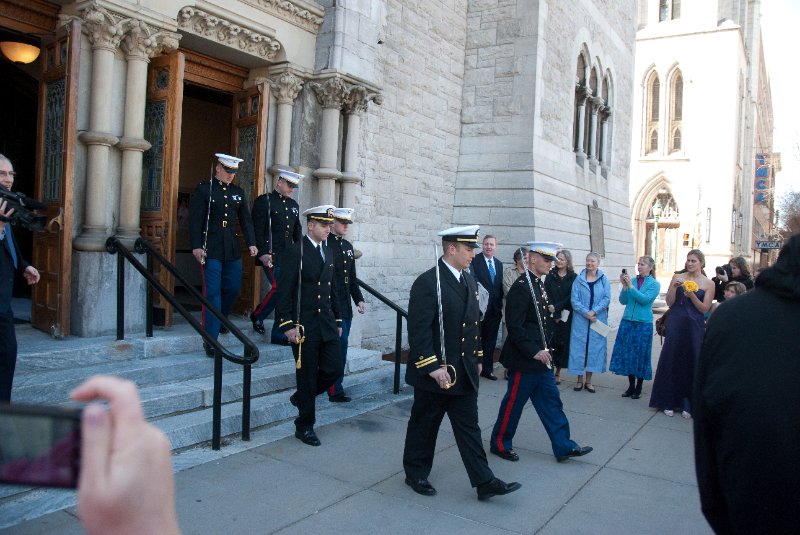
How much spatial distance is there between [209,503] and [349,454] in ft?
4.67

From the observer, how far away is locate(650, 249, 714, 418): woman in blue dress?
7.43m

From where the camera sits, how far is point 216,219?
22.1ft

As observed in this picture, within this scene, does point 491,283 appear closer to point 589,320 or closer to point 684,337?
point 589,320

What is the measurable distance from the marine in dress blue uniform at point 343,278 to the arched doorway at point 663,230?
33609 mm

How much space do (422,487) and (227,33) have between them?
18.1 ft

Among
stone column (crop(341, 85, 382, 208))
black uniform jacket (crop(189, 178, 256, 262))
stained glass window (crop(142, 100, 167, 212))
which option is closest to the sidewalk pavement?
black uniform jacket (crop(189, 178, 256, 262))

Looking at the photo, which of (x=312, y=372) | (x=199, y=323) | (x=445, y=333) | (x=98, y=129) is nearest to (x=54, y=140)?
(x=98, y=129)

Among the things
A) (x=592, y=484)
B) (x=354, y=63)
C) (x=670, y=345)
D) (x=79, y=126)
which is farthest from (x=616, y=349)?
(x=79, y=126)

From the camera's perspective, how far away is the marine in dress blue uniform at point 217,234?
6621mm

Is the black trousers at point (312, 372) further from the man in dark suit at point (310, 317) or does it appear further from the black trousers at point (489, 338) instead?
the black trousers at point (489, 338)

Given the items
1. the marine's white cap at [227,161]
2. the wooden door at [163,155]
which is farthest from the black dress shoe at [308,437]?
the marine's white cap at [227,161]

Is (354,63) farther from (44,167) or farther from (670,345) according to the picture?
(670,345)

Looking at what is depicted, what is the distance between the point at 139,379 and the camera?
575 centimetres

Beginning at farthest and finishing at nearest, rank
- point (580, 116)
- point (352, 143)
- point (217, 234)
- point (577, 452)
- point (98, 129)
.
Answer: point (580, 116) → point (352, 143) → point (217, 234) → point (98, 129) → point (577, 452)
